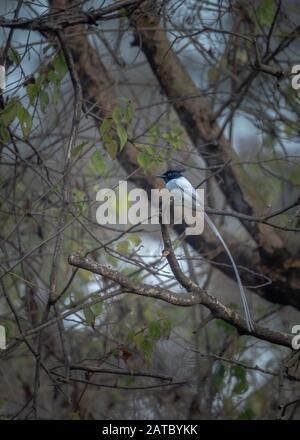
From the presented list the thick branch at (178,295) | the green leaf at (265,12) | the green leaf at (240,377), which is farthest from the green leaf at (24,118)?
the green leaf at (240,377)

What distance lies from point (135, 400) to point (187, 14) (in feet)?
10.3

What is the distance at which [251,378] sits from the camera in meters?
7.15

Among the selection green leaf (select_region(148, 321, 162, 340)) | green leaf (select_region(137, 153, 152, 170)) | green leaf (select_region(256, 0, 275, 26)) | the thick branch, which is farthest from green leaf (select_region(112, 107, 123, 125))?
green leaf (select_region(256, 0, 275, 26))

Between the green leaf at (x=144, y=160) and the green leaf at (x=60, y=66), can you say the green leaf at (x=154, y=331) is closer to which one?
the green leaf at (x=144, y=160)

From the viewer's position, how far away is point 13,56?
4789mm

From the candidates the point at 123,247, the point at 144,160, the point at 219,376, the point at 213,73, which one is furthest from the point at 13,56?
the point at 219,376

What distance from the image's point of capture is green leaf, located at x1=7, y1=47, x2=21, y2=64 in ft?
15.3

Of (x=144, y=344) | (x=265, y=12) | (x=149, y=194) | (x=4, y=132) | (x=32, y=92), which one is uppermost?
(x=265, y=12)

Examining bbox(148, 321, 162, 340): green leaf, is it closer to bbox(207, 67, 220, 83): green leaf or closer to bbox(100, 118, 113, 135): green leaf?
bbox(100, 118, 113, 135): green leaf

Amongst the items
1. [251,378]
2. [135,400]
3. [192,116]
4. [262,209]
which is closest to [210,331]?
[251,378]

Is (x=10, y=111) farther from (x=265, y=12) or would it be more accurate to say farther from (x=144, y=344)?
(x=265, y=12)

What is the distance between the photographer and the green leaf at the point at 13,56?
4676 millimetres
